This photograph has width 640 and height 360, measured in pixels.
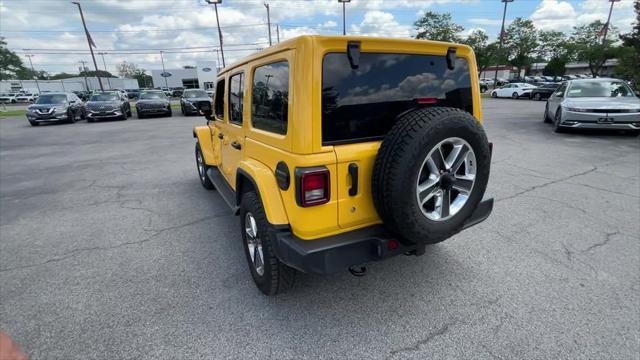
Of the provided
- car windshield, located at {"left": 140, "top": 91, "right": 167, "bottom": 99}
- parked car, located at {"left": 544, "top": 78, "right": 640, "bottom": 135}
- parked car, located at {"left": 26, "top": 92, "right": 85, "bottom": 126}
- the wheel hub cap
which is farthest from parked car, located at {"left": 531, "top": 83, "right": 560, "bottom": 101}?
parked car, located at {"left": 26, "top": 92, "right": 85, "bottom": 126}

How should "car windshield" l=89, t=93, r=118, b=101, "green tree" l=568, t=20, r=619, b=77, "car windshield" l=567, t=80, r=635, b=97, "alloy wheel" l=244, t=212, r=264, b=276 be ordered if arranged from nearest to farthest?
"alloy wheel" l=244, t=212, r=264, b=276
"car windshield" l=567, t=80, r=635, b=97
"car windshield" l=89, t=93, r=118, b=101
"green tree" l=568, t=20, r=619, b=77

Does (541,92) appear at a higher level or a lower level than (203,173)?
higher

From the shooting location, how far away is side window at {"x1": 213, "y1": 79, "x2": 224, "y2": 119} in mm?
4047

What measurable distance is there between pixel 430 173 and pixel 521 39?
197ft

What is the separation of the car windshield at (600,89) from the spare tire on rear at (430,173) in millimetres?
9649

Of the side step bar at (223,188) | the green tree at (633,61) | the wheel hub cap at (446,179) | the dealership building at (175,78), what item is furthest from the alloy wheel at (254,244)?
the dealership building at (175,78)

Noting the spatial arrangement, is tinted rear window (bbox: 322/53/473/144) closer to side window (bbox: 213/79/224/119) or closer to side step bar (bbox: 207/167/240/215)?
side step bar (bbox: 207/167/240/215)

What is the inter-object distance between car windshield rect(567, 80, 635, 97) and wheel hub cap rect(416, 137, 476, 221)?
973 cm

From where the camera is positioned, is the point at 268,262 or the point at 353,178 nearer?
the point at 353,178

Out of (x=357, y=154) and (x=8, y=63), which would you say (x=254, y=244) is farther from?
(x=8, y=63)

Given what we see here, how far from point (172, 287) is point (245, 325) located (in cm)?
91

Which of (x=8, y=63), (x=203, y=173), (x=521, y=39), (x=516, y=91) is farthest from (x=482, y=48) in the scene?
(x=8, y=63)

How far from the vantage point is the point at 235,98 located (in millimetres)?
3350

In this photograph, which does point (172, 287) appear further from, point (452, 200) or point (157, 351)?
point (452, 200)
